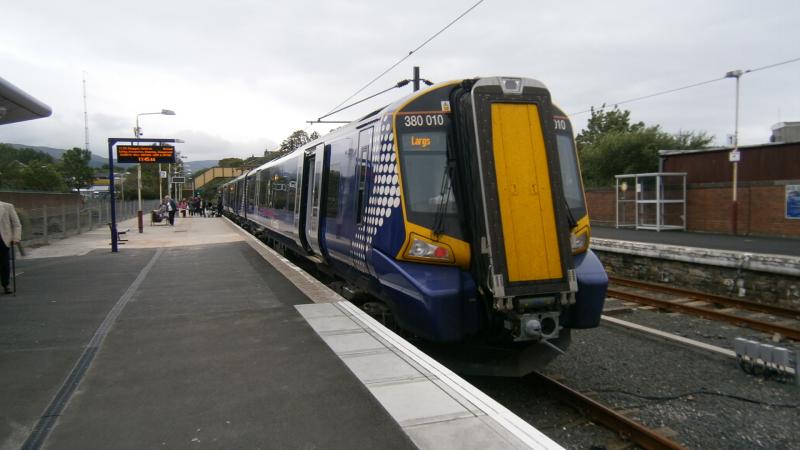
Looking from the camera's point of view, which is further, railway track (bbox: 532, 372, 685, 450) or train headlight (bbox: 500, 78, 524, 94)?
train headlight (bbox: 500, 78, 524, 94)

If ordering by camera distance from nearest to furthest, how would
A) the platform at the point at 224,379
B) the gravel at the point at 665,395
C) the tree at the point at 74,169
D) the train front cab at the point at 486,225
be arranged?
the platform at the point at 224,379
the gravel at the point at 665,395
the train front cab at the point at 486,225
the tree at the point at 74,169

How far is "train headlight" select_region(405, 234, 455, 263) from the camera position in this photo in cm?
536

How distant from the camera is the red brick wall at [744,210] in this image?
21.0m

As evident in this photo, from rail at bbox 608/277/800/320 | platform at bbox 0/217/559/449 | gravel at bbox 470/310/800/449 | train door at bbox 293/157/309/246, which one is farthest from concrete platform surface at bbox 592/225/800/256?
platform at bbox 0/217/559/449

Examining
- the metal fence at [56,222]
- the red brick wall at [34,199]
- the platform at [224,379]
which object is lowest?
the platform at [224,379]

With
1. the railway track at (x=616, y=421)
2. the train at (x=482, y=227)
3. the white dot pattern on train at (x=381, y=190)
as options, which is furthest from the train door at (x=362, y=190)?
the railway track at (x=616, y=421)

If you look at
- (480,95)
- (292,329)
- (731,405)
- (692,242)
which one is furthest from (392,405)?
(692,242)

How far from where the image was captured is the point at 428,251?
5.37 m

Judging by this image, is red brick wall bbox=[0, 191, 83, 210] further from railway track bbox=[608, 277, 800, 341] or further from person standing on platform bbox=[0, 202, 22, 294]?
railway track bbox=[608, 277, 800, 341]

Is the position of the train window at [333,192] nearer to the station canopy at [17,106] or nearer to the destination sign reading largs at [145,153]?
the station canopy at [17,106]

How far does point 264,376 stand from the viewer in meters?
4.62

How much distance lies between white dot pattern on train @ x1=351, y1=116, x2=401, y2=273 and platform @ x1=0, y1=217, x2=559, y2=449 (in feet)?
3.25

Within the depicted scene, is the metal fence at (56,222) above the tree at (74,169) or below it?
below

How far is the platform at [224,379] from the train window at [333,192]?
3.90ft
